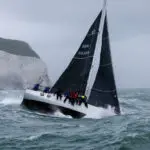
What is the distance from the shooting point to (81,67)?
32781 mm

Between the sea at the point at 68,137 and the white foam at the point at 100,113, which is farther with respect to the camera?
the white foam at the point at 100,113

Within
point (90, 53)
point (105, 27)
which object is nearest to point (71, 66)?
point (90, 53)

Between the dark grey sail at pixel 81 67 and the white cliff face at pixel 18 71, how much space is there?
102m

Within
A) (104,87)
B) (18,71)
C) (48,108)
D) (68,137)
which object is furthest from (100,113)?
(18,71)

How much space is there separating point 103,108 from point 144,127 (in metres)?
10.7

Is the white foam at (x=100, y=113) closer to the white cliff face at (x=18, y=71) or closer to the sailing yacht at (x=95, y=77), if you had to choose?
the sailing yacht at (x=95, y=77)

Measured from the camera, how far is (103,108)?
31.5 m

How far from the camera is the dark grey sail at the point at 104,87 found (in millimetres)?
31886

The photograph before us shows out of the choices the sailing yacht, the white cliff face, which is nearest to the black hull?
the sailing yacht

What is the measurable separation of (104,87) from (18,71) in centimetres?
11090

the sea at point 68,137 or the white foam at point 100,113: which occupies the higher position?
the white foam at point 100,113

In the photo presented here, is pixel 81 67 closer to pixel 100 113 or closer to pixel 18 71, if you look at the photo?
pixel 100 113

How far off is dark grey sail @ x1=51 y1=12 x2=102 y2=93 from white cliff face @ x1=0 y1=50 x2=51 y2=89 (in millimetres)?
102279

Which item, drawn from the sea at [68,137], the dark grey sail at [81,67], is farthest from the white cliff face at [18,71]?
the sea at [68,137]
